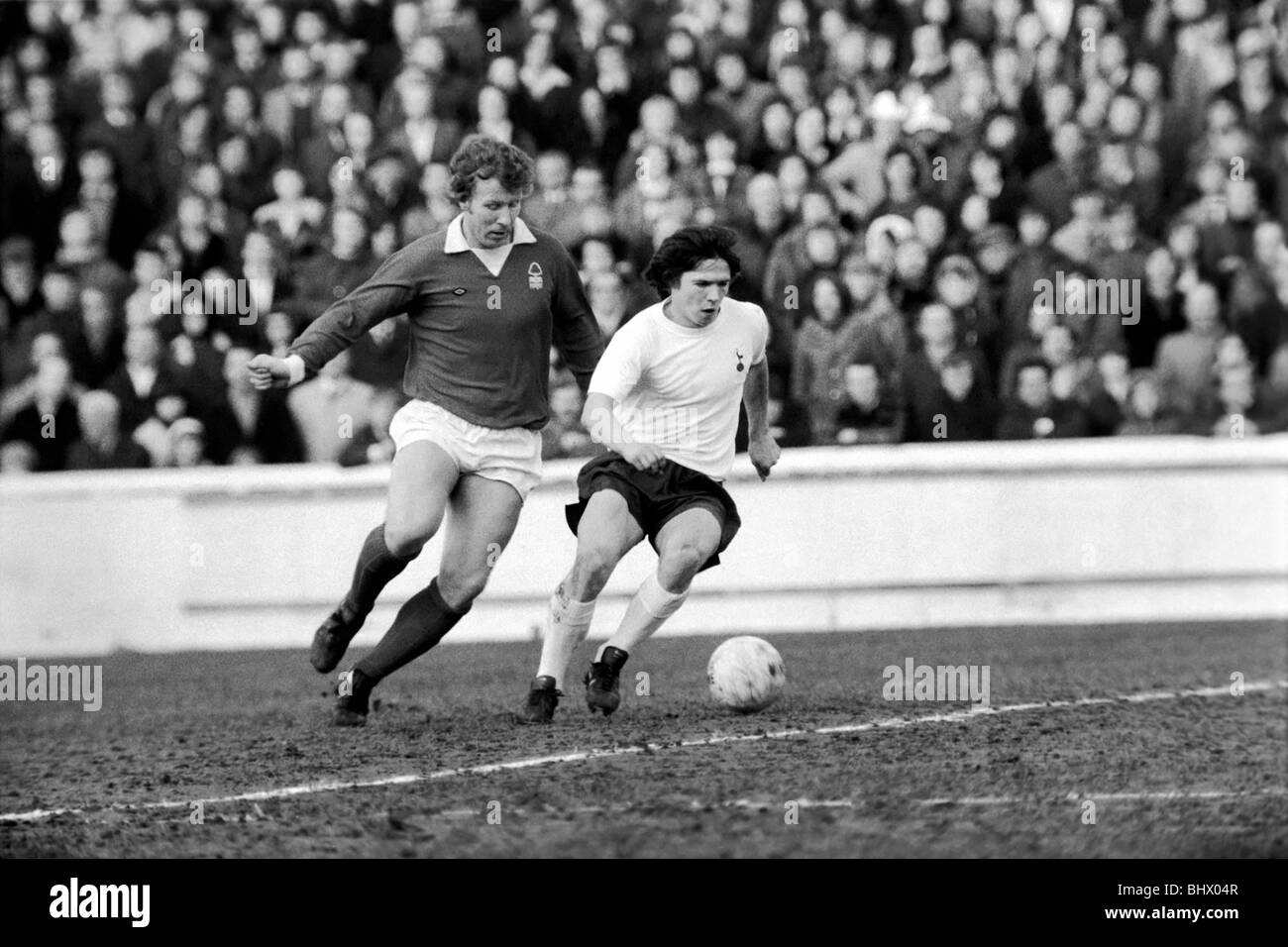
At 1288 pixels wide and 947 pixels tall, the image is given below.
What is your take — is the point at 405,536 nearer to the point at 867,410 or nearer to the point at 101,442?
the point at 867,410

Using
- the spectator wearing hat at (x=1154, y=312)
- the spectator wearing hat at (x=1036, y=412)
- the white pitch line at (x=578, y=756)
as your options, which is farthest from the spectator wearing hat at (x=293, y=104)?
the white pitch line at (x=578, y=756)

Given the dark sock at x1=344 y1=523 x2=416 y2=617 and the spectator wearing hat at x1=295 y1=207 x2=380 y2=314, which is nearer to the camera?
the dark sock at x1=344 y1=523 x2=416 y2=617

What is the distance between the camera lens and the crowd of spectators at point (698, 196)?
10383mm

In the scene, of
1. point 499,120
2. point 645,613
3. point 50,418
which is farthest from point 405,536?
point 499,120

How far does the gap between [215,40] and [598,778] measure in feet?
22.8

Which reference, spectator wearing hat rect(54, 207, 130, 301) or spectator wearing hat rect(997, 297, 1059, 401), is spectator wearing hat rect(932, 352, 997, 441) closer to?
spectator wearing hat rect(997, 297, 1059, 401)

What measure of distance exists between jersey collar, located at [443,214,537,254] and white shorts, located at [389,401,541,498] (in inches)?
19.8

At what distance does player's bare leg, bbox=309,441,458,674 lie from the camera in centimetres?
727

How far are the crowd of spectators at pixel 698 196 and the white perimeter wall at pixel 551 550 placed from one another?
186 mm

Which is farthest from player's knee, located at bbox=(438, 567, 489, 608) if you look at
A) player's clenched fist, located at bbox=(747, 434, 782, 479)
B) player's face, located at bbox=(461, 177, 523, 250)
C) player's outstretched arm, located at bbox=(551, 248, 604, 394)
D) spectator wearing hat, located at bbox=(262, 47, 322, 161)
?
spectator wearing hat, located at bbox=(262, 47, 322, 161)

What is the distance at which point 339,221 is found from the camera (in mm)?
10273

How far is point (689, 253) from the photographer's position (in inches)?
290
